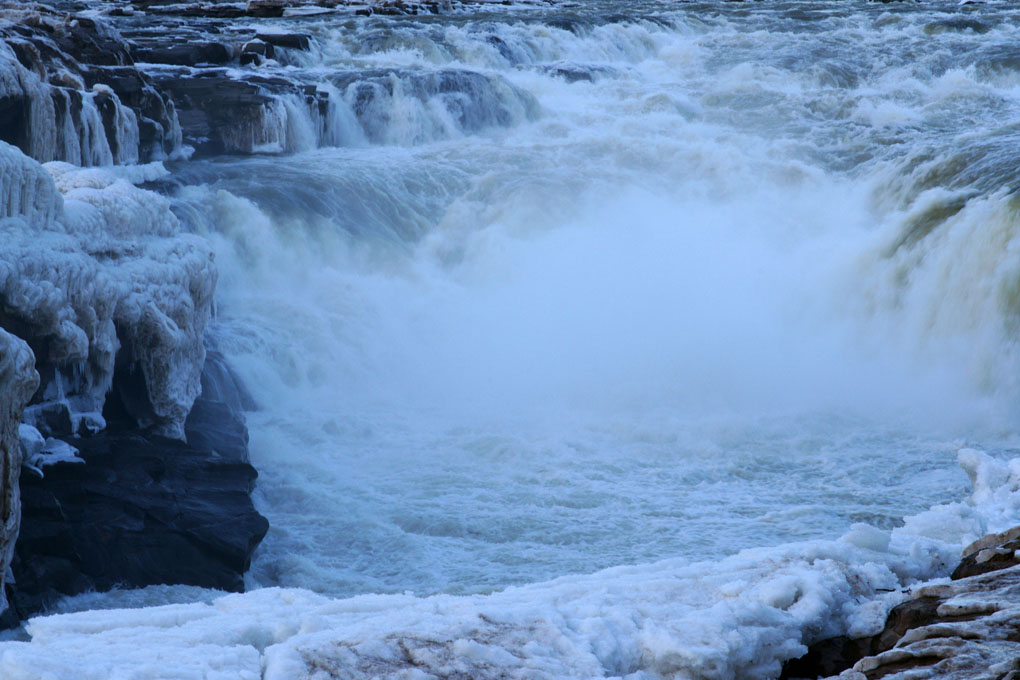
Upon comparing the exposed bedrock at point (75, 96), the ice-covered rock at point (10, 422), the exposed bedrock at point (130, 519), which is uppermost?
the exposed bedrock at point (75, 96)

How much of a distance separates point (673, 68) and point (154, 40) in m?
10.5

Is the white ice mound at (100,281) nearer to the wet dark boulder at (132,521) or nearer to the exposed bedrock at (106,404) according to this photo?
the exposed bedrock at (106,404)

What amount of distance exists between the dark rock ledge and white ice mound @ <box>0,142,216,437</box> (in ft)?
19.9

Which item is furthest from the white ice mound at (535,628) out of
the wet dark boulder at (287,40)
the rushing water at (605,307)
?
the wet dark boulder at (287,40)

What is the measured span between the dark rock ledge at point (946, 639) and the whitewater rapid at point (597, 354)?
14 centimetres

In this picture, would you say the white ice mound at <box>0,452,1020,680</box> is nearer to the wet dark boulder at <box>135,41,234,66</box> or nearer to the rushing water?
the rushing water

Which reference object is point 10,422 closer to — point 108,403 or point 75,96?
point 108,403

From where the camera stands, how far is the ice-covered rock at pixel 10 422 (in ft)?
21.7

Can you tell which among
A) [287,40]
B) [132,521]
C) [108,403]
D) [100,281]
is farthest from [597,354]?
[287,40]

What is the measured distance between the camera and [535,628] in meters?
4.77

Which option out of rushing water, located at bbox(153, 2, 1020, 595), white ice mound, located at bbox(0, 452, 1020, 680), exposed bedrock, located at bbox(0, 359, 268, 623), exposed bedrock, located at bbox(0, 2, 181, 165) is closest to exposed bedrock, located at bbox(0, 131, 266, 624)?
exposed bedrock, located at bbox(0, 359, 268, 623)

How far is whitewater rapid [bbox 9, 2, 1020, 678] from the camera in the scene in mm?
4934

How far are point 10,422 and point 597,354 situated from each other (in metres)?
8.15

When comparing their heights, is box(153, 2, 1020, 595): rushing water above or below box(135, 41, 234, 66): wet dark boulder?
below
